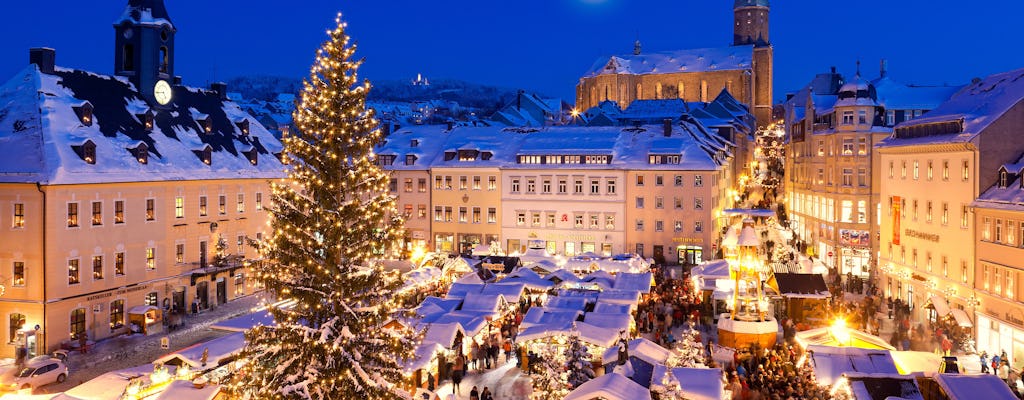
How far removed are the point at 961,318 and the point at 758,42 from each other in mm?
96322

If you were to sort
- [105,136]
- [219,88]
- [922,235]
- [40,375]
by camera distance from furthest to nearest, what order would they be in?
[219,88] < [922,235] < [105,136] < [40,375]

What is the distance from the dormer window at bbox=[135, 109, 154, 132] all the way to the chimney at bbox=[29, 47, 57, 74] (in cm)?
435

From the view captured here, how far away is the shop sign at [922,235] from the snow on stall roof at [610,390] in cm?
2245

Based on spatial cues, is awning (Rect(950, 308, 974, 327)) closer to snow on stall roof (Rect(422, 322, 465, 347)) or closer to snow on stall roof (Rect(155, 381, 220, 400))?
snow on stall roof (Rect(422, 322, 465, 347))

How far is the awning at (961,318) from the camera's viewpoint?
31.1 m

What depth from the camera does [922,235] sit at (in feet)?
124

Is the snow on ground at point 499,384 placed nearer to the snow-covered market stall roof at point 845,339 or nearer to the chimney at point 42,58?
the snow-covered market stall roof at point 845,339

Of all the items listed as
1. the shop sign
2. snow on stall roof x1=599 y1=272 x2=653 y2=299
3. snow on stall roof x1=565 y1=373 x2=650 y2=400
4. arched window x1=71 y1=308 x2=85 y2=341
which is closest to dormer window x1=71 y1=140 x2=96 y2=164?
arched window x1=71 y1=308 x2=85 y2=341

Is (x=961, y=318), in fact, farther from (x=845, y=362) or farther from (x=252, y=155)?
(x=252, y=155)

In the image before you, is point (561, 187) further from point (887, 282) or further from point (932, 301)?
point (932, 301)

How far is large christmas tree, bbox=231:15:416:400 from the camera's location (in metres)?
16.3

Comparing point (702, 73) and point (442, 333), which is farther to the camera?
point (702, 73)

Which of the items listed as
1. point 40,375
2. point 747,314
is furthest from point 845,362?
point 40,375

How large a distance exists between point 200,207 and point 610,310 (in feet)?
71.6
